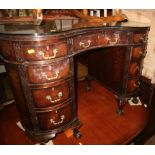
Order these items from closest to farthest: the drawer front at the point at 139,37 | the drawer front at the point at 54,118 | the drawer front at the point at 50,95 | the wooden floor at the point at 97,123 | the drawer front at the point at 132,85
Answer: the drawer front at the point at 50,95
the drawer front at the point at 54,118
the drawer front at the point at 139,37
the wooden floor at the point at 97,123
the drawer front at the point at 132,85

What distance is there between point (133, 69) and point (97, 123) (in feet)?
2.61

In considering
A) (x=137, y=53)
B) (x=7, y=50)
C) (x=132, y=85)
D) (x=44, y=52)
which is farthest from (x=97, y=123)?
(x=7, y=50)

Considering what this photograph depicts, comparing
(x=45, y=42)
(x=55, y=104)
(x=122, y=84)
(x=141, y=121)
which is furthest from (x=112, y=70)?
→ (x=45, y=42)

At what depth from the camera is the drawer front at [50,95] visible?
1.38 metres

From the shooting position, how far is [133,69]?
1866 mm

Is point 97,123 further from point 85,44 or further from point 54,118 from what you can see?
point 85,44

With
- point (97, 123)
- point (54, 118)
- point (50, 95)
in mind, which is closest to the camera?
point (50, 95)

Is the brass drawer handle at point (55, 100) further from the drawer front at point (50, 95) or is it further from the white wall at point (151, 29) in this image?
the white wall at point (151, 29)

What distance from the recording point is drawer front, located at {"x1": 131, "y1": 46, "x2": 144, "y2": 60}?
1.75 metres

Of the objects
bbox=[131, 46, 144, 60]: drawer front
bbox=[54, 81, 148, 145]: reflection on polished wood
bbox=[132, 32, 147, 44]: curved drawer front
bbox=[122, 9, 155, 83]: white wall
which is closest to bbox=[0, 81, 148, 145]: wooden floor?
bbox=[54, 81, 148, 145]: reflection on polished wood

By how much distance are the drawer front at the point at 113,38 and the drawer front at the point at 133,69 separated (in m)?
0.29

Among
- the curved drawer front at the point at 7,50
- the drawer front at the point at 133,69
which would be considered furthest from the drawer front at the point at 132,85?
the curved drawer front at the point at 7,50
